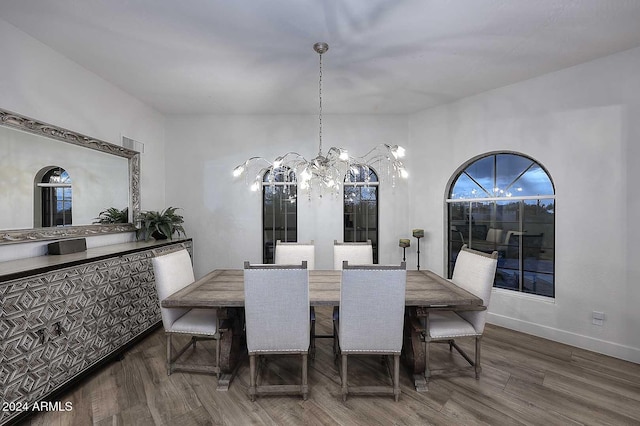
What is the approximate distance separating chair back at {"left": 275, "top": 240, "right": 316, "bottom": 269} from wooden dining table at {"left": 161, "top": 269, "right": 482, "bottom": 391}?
68cm

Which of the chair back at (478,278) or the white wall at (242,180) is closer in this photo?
the chair back at (478,278)

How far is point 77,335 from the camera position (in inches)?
85.1

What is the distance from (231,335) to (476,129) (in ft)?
12.6

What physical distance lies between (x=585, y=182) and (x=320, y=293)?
3057 millimetres

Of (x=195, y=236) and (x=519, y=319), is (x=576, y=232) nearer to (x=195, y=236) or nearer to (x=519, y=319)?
(x=519, y=319)

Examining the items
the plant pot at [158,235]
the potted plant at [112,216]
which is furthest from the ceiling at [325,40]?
the plant pot at [158,235]

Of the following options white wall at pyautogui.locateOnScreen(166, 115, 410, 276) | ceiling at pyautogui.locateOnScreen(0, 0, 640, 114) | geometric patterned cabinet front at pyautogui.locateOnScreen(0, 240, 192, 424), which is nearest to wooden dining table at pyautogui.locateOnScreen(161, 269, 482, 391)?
geometric patterned cabinet front at pyautogui.locateOnScreen(0, 240, 192, 424)

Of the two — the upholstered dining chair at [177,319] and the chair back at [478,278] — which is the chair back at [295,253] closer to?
the upholstered dining chair at [177,319]

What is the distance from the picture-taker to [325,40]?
2.39m

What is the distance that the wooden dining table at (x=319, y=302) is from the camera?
204cm

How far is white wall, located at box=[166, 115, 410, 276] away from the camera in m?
4.29

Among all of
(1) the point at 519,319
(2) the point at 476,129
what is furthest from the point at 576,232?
(2) the point at 476,129

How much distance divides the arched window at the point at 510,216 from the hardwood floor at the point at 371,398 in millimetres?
1063

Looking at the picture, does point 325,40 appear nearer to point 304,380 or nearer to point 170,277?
point 170,277
